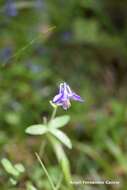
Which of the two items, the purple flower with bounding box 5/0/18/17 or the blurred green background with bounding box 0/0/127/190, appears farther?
the purple flower with bounding box 5/0/18/17

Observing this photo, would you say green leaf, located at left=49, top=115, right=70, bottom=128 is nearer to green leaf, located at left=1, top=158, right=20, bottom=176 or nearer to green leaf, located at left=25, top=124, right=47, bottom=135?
green leaf, located at left=25, top=124, right=47, bottom=135

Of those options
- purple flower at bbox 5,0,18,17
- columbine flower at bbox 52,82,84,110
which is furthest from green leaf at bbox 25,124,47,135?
purple flower at bbox 5,0,18,17

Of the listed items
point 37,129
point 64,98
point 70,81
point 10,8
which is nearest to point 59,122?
point 37,129

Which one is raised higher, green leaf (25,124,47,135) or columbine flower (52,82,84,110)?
columbine flower (52,82,84,110)

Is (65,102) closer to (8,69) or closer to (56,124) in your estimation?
(56,124)

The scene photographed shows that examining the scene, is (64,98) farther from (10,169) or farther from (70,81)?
(70,81)

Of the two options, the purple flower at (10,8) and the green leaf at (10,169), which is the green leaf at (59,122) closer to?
the green leaf at (10,169)

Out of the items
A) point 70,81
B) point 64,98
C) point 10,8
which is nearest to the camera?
point 64,98

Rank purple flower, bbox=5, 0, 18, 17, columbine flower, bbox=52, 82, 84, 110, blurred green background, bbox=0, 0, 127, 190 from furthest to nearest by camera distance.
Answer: purple flower, bbox=5, 0, 18, 17 → blurred green background, bbox=0, 0, 127, 190 → columbine flower, bbox=52, 82, 84, 110
